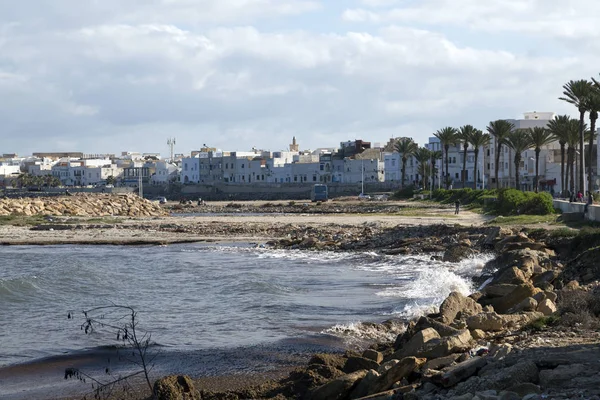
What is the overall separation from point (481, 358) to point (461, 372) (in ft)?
1.55

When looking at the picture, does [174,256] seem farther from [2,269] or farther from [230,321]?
[230,321]

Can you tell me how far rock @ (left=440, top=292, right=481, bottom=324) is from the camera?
1363 cm

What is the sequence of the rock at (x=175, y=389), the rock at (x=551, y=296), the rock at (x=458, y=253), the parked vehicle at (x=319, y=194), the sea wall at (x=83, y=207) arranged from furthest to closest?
the parked vehicle at (x=319, y=194), the sea wall at (x=83, y=207), the rock at (x=458, y=253), the rock at (x=551, y=296), the rock at (x=175, y=389)

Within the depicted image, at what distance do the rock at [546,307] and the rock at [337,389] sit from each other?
14.6 ft

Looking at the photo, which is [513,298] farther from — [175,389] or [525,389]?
[525,389]

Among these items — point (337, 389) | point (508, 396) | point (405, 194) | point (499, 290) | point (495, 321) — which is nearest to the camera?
point (508, 396)

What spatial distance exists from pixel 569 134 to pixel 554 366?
54078 millimetres

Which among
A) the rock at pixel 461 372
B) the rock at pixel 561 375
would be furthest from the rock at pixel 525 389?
the rock at pixel 461 372

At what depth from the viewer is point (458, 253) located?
29984mm

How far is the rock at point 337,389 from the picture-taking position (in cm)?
1014

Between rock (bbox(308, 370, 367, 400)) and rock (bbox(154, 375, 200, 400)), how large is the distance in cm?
159

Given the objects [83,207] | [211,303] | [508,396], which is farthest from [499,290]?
[83,207]

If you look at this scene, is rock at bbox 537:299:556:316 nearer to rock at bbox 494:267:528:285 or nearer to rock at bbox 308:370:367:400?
rock at bbox 494:267:528:285

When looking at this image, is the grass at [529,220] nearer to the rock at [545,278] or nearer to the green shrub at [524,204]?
the green shrub at [524,204]
